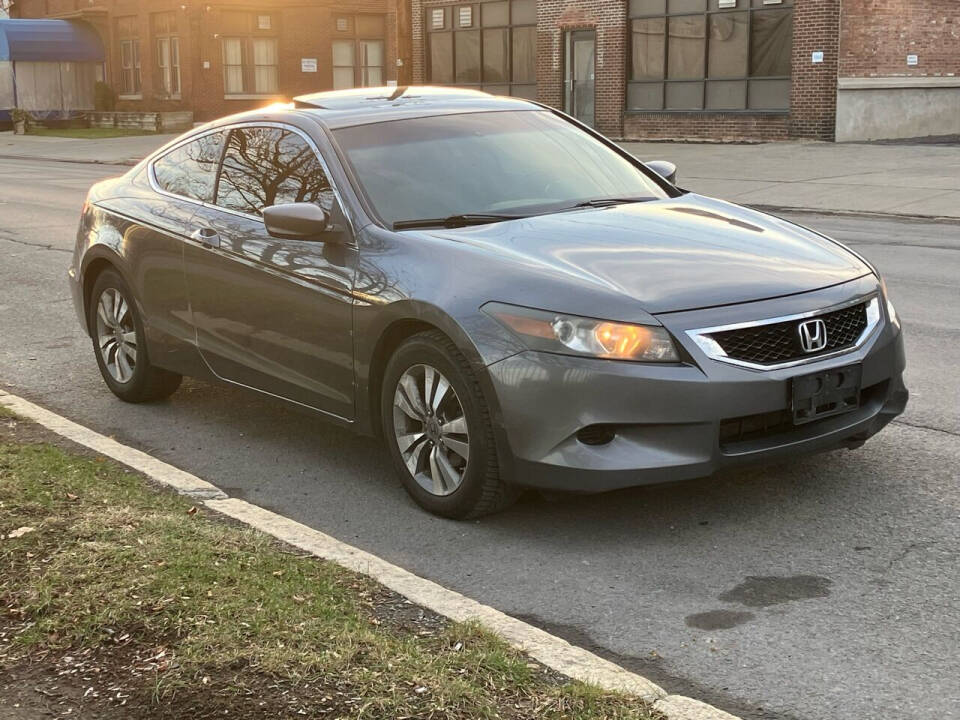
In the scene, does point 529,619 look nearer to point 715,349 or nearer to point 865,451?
point 715,349

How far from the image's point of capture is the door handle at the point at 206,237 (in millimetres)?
6300

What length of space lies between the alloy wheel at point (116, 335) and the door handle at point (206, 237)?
891 millimetres

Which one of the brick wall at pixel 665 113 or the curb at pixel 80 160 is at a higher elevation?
the brick wall at pixel 665 113

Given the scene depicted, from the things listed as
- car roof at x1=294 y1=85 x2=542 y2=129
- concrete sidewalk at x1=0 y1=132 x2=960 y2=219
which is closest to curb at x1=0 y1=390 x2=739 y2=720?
car roof at x1=294 y1=85 x2=542 y2=129

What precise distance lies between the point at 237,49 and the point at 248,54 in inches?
17.6

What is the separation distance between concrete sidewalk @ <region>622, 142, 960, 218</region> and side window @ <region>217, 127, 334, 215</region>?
12390mm

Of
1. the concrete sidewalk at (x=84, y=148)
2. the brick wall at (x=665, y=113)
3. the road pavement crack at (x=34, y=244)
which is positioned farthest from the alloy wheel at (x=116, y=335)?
the concrete sidewalk at (x=84, y=148)

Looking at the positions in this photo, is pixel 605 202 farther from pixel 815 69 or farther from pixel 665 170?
pixel 815 69

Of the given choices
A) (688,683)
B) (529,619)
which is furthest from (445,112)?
(688,683)

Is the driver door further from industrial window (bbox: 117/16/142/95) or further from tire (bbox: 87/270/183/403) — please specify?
industrial window (bbox: 117/16/142/95)

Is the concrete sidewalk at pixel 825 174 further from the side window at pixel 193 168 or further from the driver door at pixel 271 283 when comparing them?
the driver door at pixel 271 283

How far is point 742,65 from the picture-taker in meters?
29.6

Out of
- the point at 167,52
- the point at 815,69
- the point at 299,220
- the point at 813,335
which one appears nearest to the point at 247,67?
the point at 167,52

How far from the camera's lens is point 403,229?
5.55 metres
